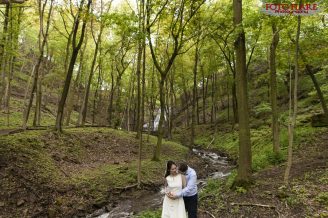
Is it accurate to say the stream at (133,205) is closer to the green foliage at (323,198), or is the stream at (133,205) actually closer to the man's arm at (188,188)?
the man's arm at (188,188)

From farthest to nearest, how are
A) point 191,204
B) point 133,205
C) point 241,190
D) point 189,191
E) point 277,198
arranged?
1. point 133,205
2. point 241,190
3. point 277,198
4. point 191,204
5. point 189,191

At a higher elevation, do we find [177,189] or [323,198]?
Result: [177,189]

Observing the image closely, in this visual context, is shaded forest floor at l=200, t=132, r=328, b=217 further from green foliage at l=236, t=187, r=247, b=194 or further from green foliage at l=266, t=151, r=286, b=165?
green foliage at l=266, t=151, r=286, b=165

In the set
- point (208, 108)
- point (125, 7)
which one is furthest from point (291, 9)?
point (208, 108)

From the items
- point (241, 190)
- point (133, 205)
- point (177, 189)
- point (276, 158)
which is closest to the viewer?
point (177, 189)

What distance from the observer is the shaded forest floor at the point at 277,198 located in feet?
27.1

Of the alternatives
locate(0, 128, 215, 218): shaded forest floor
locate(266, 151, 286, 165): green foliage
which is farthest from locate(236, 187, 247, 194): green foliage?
locate(266, 151, 286, 165): green foliage

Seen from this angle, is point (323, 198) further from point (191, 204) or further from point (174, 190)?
point (174, 190)

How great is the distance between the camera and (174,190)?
7.00 meters

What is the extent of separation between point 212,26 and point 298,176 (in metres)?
14.1

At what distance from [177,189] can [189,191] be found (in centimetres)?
33

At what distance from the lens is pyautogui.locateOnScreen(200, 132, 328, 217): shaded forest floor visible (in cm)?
827

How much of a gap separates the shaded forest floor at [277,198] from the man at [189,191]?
159cm

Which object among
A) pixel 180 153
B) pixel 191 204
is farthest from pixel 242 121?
pixel 180 153
